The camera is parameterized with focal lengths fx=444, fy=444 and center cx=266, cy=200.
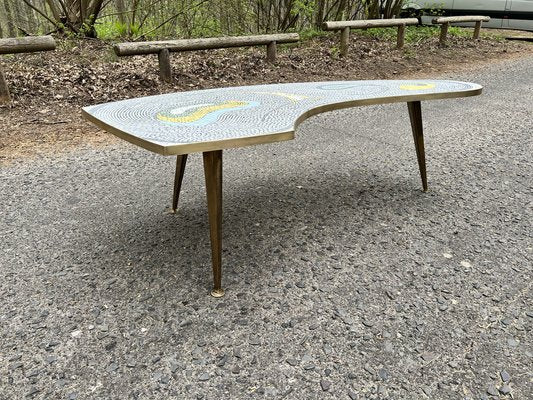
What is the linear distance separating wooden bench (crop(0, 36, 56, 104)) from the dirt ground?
13 centimetres

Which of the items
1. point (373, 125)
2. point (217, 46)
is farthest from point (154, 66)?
point (373, 125)

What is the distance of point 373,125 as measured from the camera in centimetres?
423

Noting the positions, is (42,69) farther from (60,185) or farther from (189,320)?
(189,320)

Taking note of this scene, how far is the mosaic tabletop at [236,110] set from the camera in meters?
1.56

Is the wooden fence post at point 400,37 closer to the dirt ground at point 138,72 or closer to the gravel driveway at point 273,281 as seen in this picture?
the dirt ground at point 138,72

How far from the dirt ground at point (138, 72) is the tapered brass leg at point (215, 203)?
227cm

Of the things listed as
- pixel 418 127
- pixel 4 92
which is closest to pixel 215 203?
pixel 418 127

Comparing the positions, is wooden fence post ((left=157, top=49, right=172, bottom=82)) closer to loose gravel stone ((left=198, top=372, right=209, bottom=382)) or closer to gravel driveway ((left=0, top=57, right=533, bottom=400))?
gravel driveway ((left=0, top=57, right=533, bottom=400))

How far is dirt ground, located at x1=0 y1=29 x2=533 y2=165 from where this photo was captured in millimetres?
3844

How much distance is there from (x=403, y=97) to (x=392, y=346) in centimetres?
131

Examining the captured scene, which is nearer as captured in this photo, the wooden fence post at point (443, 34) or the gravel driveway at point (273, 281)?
the gravel driveway at point (273, 281)

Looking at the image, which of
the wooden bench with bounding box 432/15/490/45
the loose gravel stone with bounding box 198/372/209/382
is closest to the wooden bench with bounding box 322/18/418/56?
the wooden bench with bounding box 432/15/490/45

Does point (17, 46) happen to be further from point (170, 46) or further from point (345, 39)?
point (345, 39)

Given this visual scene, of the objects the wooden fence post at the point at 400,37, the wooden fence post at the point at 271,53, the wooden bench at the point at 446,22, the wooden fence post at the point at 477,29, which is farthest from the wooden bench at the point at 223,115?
the wooden fence post at the point at 477,29
